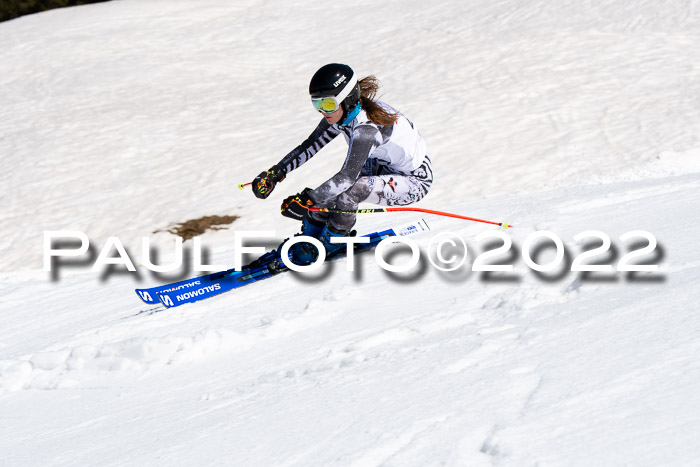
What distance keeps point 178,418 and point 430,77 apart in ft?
45.4

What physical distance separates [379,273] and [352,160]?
0.94 m

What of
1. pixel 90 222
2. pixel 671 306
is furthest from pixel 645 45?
pixel 671 306

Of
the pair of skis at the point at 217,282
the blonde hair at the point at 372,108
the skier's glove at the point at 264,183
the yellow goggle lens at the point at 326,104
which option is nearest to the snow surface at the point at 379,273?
the pair of skis at the point at 217,282

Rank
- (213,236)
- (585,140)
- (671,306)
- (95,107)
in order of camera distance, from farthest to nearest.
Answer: (95,107) → (585,140) → (213,236) → (671,306)

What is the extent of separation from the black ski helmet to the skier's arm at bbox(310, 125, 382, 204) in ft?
0.85

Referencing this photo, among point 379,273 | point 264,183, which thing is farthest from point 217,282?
point 379,273

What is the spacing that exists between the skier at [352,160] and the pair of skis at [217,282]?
262 millimetres

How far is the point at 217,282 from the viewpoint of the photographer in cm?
610

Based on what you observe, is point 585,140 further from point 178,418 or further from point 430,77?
point 178,418

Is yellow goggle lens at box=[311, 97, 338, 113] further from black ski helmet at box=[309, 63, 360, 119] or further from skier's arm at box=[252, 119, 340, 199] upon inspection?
skier's arm at box=[252, 119, 340, 199]

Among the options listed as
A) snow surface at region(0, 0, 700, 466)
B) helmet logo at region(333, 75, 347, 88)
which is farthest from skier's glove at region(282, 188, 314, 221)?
helmet logo at region(333, 75, 347, 88)

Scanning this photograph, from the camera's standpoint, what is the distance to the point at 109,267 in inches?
354

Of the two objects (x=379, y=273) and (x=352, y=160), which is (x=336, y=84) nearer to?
(x=352, y=160)

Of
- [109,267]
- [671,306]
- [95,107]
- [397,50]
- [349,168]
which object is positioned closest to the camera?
[671,306]
